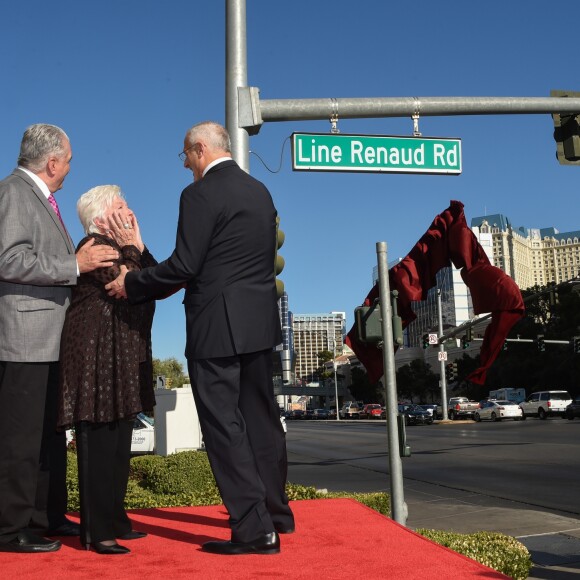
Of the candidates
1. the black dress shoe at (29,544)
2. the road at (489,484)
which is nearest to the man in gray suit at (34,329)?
the black dress shoe at (29,544)

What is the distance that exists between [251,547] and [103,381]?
3.37 feet

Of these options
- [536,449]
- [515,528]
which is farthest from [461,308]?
[515,528]

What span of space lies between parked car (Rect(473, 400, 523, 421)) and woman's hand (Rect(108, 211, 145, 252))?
162 feet

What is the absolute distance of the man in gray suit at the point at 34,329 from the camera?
358cm

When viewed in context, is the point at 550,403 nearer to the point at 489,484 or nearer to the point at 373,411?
the point at 373,411

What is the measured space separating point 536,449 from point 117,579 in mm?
21108

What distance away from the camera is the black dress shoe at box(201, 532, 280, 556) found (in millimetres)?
3535

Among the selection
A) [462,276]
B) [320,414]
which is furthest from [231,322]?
[320,414]

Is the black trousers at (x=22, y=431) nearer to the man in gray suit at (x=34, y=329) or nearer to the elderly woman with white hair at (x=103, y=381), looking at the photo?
Answer: the man in gray suit at (x=34, y=329)

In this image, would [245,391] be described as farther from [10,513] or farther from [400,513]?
[400,513]

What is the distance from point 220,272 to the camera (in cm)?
383

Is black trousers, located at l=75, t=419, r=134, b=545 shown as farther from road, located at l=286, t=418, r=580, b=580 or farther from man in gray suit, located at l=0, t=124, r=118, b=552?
road, located at l=286, t=418, r=580, b=580

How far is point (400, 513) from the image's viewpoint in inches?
243

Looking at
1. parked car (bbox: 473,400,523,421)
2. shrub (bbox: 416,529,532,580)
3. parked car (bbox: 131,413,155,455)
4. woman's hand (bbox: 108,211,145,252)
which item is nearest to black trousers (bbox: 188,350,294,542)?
woman's hand (bbox: 108,211,145,252)
